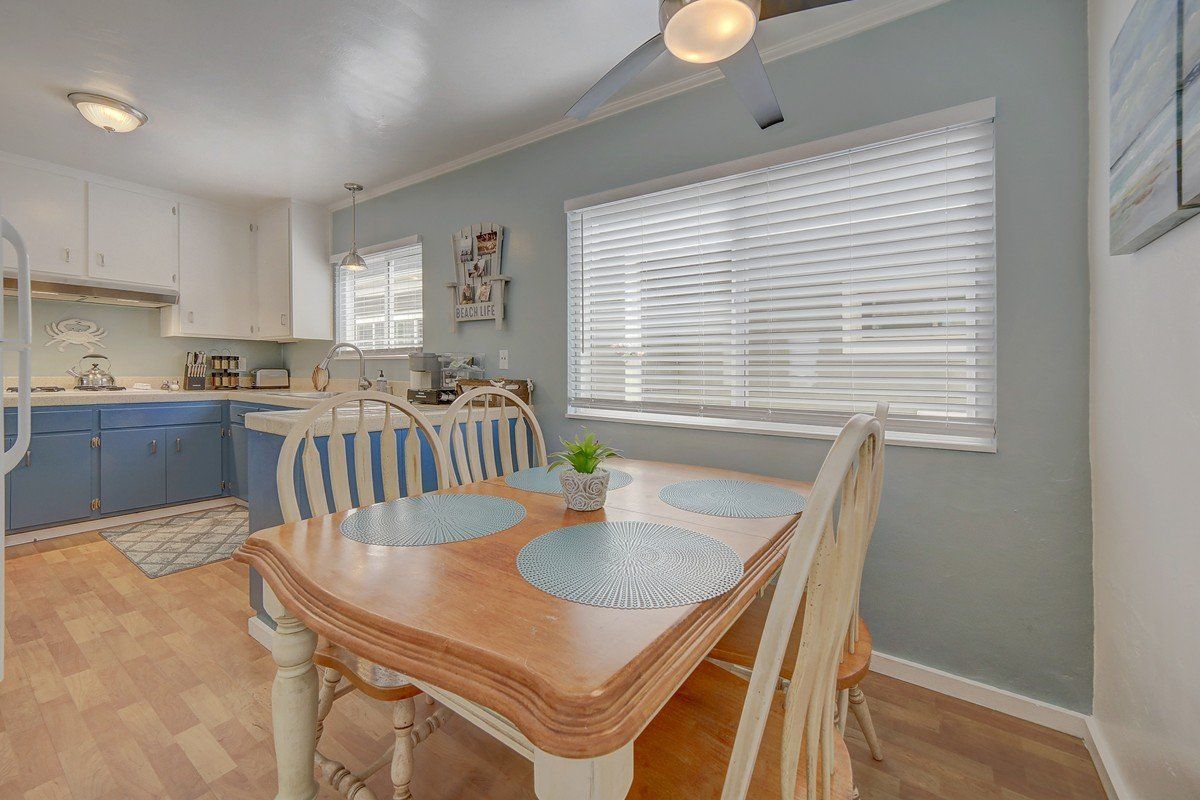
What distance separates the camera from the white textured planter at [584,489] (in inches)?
50.2

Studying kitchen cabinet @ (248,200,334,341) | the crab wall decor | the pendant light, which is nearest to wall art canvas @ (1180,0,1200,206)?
the pendant light

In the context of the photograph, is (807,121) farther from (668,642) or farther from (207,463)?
(207,463)

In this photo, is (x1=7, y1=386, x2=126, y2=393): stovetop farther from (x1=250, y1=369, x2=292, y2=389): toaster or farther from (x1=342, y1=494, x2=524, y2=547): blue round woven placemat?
(x1=342, y1=494, x2=524, y2=547): blue round woven placemat

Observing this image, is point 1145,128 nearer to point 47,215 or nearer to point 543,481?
point 543,481

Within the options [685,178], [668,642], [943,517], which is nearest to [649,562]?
[668,642]

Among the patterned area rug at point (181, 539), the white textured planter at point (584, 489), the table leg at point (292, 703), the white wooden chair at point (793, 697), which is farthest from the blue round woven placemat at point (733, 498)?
the patterned area rug at point (181, 539)

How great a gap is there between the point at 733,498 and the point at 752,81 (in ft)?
4.12

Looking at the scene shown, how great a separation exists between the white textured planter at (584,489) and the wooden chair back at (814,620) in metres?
0.63

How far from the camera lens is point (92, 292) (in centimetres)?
343

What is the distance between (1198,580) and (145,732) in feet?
8.83

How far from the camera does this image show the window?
3605 mm

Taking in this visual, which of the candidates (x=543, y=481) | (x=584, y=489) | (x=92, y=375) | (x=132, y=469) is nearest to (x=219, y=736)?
(x=543, y=481)

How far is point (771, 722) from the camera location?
938 millimetres

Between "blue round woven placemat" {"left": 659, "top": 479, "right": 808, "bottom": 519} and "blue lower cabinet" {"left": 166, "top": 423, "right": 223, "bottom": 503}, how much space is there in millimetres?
3899
